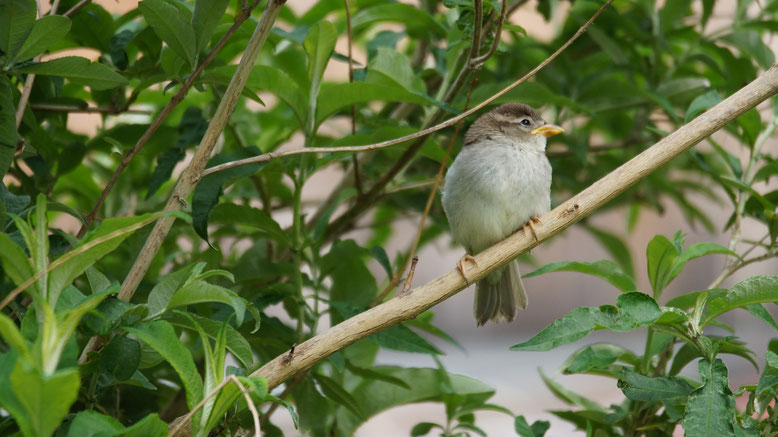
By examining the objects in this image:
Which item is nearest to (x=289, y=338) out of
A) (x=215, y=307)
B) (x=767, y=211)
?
(x=215, y=307)

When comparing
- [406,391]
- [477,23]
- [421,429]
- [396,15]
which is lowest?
[421,429]

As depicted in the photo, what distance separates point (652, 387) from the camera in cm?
179

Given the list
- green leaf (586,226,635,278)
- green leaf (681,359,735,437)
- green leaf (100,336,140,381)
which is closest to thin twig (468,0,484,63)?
green leaf (681,359,735,437)

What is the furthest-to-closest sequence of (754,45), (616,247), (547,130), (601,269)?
(616,247) → (547,130) → (754,45) → (601,269)

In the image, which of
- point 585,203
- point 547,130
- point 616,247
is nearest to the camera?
point 585,203

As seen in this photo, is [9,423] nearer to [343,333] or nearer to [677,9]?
[343,333]

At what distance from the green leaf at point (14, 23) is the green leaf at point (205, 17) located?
33 centimetres

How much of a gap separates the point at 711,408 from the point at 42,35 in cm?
156

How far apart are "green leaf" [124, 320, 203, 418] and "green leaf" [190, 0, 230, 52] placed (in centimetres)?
69

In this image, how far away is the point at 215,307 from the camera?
2.11 metres

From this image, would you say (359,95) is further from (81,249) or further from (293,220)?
(81,249)

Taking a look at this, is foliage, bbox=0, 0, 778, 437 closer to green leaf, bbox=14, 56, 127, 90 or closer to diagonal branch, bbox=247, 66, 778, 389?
green leaf, bbox=14, 56, 127, 90

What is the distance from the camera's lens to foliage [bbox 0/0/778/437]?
56.1 inches

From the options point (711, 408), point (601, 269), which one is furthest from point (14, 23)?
point (711, 408)
